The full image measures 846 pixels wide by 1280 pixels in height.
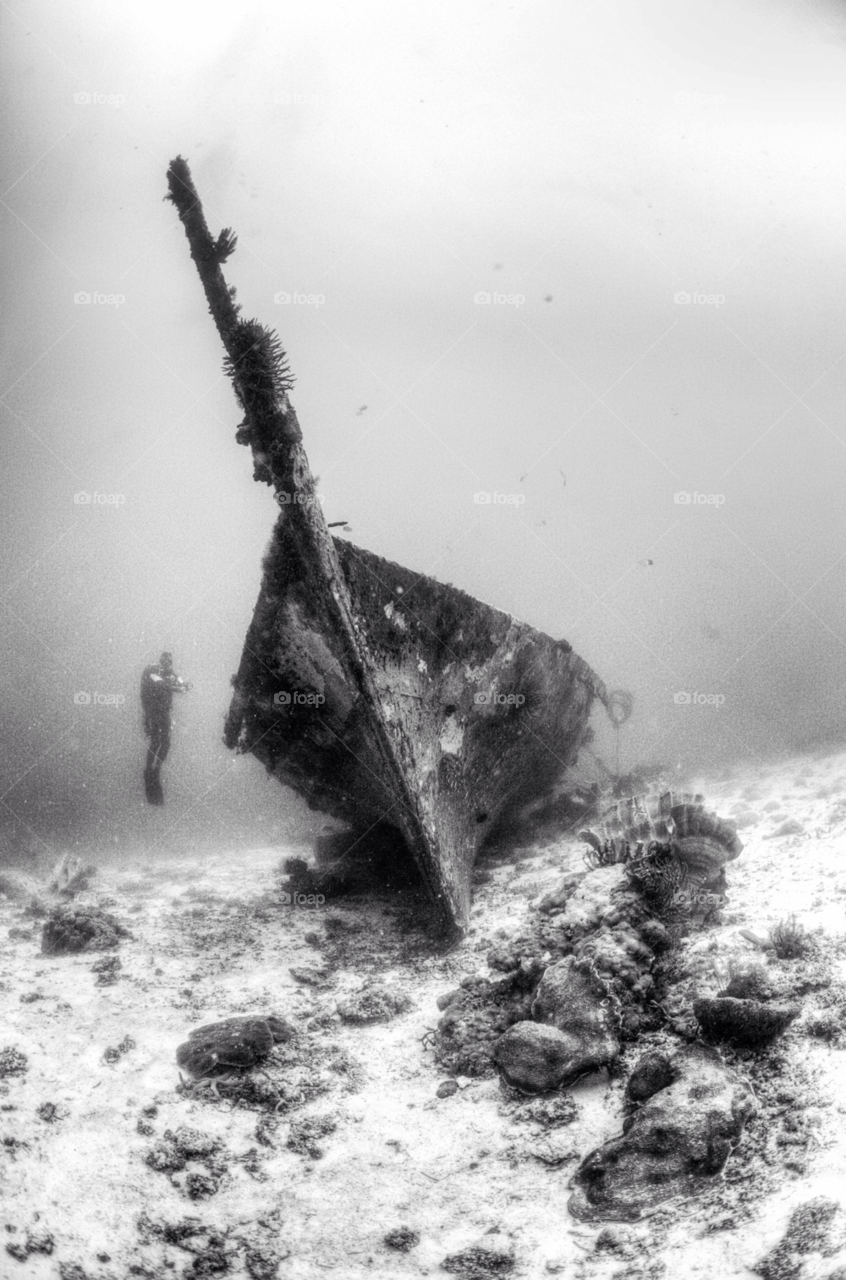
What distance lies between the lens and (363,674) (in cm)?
541

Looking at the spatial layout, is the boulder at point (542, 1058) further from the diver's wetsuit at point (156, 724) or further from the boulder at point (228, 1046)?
the diver's wetsuit at point (156, 724)

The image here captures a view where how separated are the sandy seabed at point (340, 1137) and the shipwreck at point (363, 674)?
147cm

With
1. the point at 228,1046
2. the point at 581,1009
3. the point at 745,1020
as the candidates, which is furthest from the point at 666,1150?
the point at 228,1046

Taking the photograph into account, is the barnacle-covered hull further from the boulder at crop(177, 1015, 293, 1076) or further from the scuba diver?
the scuba diver

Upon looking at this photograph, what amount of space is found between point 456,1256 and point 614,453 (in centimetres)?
12263

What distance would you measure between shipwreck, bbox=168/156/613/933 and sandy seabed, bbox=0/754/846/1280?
1471 mm

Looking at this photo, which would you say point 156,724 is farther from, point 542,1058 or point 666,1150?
point 666,1150

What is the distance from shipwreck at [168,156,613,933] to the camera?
202 inches

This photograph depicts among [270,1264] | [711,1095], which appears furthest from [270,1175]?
[711,1095]

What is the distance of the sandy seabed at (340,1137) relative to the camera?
2578 millimetres

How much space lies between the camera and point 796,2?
475 inches

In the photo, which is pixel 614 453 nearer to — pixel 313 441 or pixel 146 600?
pixel 313 441

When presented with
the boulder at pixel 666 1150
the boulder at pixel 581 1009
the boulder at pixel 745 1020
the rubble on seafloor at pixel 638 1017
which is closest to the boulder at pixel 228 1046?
the rubble on seafloor at pixel 638 1017

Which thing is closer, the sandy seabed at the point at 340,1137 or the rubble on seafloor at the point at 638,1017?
the sandy seabed at the point at 340,1137
